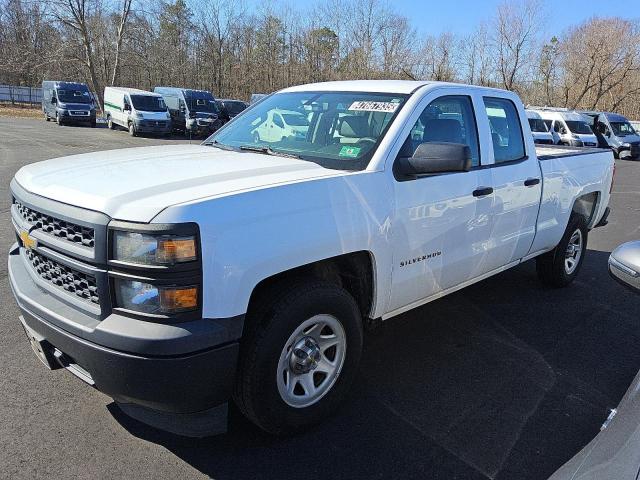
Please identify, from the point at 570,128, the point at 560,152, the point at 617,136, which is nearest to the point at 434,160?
the point at 560,152

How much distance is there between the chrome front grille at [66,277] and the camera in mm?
2438

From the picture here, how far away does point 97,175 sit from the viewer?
9.14 feet

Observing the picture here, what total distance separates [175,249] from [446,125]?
2.31 meters

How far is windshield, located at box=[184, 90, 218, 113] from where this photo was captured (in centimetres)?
2809

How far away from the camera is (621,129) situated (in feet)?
91.0

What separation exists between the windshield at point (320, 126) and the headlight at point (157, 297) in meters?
1.28

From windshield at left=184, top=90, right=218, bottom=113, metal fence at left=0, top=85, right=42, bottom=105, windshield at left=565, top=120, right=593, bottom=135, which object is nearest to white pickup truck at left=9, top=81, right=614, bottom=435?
windshield at left=565, top=120, right=593, bottom=135

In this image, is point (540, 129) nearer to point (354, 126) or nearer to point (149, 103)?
point (149, 103)

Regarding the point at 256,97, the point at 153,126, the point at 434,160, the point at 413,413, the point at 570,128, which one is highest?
the point at 256,97

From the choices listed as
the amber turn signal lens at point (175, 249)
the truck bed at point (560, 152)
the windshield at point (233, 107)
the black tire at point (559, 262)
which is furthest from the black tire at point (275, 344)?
the windshield at point (233, 107)

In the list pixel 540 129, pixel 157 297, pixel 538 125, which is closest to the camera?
pixel 157 297

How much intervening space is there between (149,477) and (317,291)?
4.00 feet

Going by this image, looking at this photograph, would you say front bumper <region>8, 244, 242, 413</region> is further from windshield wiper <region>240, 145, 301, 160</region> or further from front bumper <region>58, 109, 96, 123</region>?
front bumper <region>58, 109, 96, 123</region>

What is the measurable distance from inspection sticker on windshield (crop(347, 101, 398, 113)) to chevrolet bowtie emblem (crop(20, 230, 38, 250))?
2.14 metres
